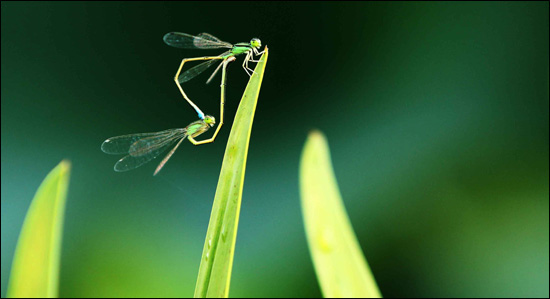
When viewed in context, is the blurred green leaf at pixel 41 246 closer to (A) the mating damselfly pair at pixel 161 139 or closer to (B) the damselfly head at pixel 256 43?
(B) the damselfly head at pixel 256 43

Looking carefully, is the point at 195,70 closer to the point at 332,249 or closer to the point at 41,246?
the point at 41,246

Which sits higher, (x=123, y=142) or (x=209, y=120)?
(x=123, y=142)

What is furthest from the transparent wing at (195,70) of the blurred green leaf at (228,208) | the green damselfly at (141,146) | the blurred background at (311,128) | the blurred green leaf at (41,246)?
the blurred green leaf at (228,208)

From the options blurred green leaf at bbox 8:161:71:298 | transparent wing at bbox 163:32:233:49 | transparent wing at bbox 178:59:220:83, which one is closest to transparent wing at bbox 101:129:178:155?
transparent wing at bbox 178:59:220:83

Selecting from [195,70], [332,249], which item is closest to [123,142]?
[195,70]

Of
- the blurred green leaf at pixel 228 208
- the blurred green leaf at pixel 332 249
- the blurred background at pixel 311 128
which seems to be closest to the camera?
the blurred green leaf at pixel 228 208

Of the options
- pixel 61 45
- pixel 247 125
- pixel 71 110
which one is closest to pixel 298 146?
pixel 71 110

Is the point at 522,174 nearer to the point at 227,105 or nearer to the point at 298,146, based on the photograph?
the point at 298,146
